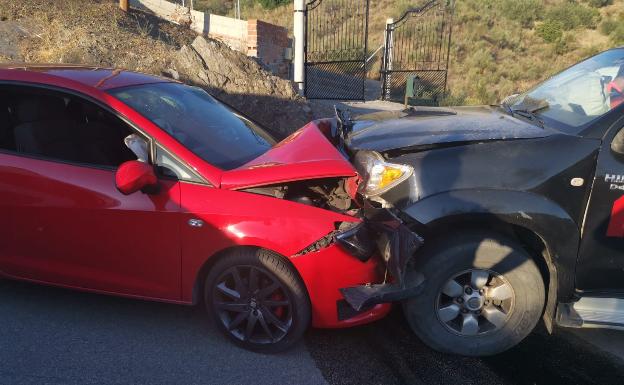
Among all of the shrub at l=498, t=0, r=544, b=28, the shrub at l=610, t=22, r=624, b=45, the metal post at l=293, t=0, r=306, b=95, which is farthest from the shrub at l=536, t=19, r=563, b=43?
the metal post at l=293, t=0, r=306, b=95

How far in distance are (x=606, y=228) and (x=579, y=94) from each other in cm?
117

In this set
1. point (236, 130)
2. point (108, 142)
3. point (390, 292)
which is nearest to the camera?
point (390, 292)

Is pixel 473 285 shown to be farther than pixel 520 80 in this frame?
No

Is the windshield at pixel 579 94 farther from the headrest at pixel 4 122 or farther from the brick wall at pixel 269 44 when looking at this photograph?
the brick wall at pixel 269 44

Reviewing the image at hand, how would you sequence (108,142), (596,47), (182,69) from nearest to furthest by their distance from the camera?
1. (108,142)
2. (182,69)
3. (596,47)

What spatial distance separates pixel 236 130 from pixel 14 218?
174 centimetres

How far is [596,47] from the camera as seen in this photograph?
24.5 metres

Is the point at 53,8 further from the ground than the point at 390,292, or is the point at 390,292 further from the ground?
the point at 53,8

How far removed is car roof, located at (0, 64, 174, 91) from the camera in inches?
136

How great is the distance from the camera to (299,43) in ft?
35.9

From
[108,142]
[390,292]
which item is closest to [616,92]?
[390,292]

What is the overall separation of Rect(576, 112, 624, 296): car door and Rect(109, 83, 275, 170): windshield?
7.46 ft

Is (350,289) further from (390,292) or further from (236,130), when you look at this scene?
(236,130)

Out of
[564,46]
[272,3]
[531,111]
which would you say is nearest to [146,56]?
[531,111]
